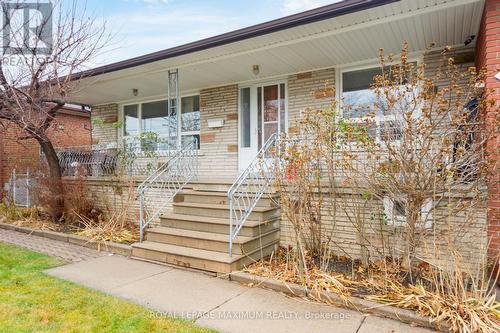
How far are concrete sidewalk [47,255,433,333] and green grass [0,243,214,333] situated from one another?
0.20 meters

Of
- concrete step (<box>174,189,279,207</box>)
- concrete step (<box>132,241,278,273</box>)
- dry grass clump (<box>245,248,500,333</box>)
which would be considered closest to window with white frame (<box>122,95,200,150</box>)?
concrete step (<box>174,189,279,207</box>)

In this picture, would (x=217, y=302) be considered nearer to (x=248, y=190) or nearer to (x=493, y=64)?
(x=248, y=190)

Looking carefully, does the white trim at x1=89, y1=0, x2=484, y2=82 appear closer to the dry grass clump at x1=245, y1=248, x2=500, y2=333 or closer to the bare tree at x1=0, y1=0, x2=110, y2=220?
the bare tree at x1=0, y1=0, x2=110, y2=220

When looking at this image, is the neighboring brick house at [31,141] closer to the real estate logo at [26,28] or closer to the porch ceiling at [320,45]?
the real estate logo at [26,28]

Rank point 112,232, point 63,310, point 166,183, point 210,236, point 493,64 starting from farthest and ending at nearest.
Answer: point 166,183, point 112,232, point 210,236, point 493,64, point 63,310

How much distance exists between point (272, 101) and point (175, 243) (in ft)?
13.4

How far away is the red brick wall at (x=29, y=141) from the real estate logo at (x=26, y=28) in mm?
1686

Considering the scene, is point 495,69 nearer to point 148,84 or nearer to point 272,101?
point 272,101

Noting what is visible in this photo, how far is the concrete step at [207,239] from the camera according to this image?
471 cm

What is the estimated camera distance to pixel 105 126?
34.3 ft

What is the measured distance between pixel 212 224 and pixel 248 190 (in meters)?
0.94

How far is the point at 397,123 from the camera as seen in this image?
12.1 ft

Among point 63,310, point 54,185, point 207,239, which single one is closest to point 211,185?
point 207,239

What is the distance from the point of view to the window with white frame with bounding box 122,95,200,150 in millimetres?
8305
